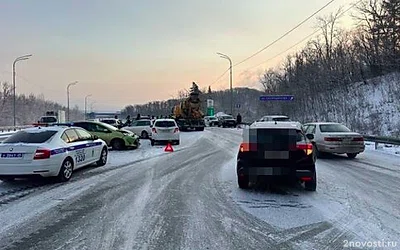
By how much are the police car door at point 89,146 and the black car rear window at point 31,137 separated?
155 centimetres

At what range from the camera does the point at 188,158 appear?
673 inches

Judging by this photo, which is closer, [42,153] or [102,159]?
[42,153]

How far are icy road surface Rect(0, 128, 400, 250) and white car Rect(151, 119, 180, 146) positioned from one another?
12821mm

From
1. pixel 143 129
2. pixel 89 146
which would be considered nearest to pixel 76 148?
pixel 89 146

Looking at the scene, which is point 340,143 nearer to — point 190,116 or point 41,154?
point 41,154

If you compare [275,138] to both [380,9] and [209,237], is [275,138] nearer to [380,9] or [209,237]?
[209,237]

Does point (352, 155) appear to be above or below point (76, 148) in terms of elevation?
below

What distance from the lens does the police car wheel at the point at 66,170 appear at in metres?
11.1

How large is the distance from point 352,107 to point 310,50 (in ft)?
91.6

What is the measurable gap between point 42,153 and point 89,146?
2.89 meters

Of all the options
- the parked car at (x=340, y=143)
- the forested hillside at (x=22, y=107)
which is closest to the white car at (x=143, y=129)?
the parked car at (x=340, y=143)

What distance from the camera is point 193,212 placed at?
7598 millimetres

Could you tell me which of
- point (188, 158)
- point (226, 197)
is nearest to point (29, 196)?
point (226, 197)

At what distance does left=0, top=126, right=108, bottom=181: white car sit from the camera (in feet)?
34.2
